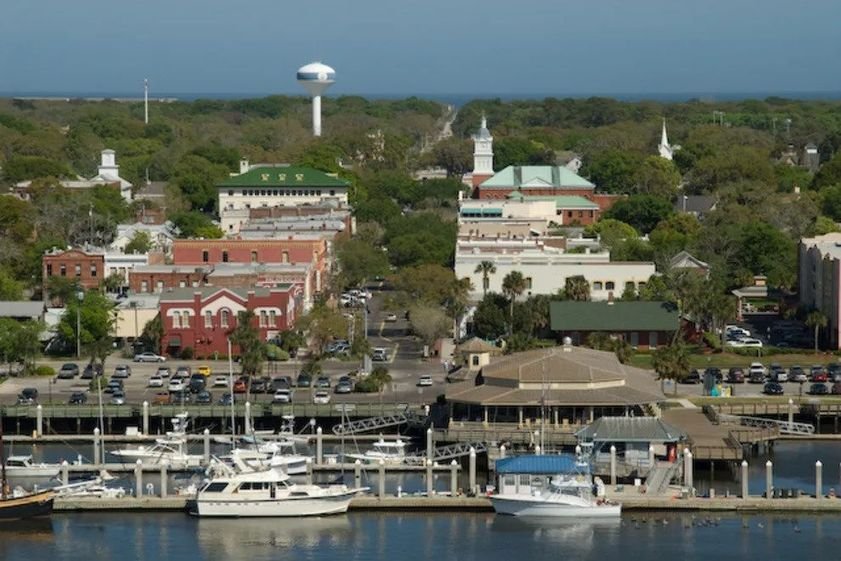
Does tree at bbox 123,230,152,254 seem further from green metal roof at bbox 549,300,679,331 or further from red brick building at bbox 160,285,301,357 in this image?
green metal roof at bbox 549,300,679,331

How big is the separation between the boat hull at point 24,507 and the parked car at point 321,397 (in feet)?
47.6

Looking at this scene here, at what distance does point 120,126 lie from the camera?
184 m

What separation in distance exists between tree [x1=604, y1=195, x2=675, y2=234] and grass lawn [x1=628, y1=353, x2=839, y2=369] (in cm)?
3295

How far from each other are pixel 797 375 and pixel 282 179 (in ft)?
165

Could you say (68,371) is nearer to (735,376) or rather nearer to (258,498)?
(735,376)

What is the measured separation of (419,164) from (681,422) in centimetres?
9998

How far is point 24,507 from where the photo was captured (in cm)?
5222

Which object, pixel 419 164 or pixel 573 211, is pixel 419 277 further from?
pixel 419 164

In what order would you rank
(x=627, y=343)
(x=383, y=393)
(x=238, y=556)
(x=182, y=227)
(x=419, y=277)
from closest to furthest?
1. (x=238, y=556)
2. (x=383, y=393)
3. (x=627, y=343)
4. (x=419, y=277)
5. (x=182, y=227)

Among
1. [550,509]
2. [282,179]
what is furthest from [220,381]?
[282,179]

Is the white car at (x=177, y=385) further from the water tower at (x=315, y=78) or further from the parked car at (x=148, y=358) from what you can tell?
the water tower at (x=315, y=78)

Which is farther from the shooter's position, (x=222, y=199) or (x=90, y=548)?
(x=222, y=199)

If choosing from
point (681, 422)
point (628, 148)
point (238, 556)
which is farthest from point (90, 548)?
point (628, 148)

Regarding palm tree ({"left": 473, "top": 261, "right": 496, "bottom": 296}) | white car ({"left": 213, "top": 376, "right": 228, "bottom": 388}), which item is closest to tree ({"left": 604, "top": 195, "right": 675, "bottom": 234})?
palm tree ({"left": 473, "top": 261, "right": 496, "bottom": 296})
